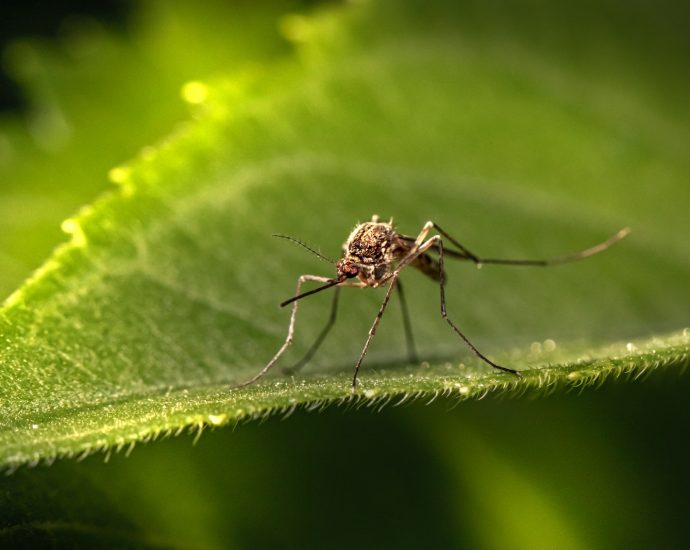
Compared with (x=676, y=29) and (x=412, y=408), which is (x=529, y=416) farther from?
(x=676, y=29)

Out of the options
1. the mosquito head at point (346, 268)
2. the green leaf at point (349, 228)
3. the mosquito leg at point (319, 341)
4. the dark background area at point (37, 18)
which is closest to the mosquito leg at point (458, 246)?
the green leaf at point (349, 228)

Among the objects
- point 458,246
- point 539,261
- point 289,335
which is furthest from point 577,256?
point 289,335

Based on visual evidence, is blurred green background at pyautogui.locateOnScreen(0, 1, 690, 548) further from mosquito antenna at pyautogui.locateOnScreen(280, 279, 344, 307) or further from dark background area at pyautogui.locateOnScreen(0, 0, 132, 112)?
mosquito antenna at pyautogui.locateOnScreen(280, 279, 344, 307)

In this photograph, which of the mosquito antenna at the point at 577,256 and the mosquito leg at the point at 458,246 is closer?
the mosquito leg at the point at 458,246

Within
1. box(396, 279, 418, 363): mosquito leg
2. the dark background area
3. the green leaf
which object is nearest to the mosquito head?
the green leaf

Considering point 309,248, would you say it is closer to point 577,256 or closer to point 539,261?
point 539,261

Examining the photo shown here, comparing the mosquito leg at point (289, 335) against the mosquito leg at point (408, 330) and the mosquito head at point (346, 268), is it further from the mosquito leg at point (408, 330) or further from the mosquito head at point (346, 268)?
the mosquito leg at point (408, 330)

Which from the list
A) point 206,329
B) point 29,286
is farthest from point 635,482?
point 29,286
